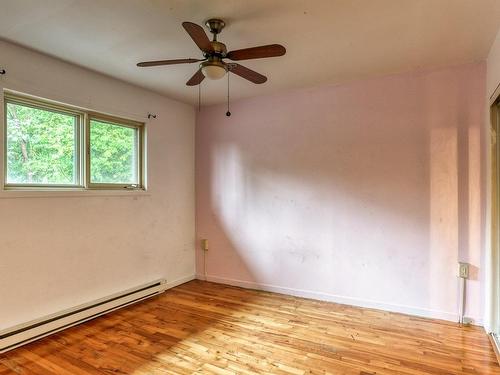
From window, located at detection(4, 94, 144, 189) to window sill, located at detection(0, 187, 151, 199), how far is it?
0.05 metres

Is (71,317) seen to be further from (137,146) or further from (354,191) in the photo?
(354,191)

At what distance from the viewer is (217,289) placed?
3754mm

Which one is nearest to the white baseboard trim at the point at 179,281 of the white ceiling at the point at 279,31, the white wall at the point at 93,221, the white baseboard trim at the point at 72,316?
the white wall at the point at 93,221

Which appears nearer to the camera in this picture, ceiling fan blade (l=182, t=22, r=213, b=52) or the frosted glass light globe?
ceiling fan blade (l=182, t=22, r=213, b=52)

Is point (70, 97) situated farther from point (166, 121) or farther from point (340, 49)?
point (340, 49)

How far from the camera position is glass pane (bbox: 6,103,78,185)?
8.04ft

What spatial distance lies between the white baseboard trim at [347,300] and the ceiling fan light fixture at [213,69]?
255 centimetres

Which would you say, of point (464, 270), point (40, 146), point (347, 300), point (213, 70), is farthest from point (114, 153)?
point (464, 270)

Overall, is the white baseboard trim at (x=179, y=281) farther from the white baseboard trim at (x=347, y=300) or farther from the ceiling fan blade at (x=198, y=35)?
the ceiling fan blade at (x=198, y=35)

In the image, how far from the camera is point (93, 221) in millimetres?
2934

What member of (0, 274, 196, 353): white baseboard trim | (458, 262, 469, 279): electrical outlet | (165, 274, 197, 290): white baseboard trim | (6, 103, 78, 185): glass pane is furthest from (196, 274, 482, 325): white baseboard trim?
(6, 103, 78, 185): glass pane

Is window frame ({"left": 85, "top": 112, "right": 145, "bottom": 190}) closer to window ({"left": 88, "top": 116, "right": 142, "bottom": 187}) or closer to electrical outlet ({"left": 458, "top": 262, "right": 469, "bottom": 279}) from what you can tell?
window ({"left": 88, "top": 116, "right": 142, "bottom": 187})

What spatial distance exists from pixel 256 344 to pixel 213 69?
208cm

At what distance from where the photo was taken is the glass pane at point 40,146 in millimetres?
2449
